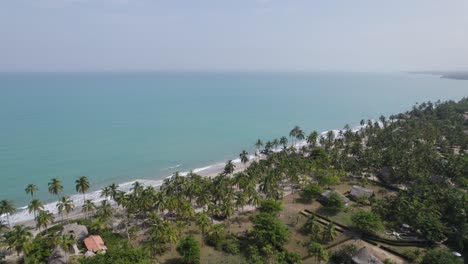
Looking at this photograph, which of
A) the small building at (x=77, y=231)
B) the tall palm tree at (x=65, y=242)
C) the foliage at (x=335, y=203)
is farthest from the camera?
the foliage at (x=335, y=203)

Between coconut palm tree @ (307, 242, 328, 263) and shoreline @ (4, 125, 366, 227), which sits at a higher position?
coconut palm tree @ (307, 242, 328, 263)

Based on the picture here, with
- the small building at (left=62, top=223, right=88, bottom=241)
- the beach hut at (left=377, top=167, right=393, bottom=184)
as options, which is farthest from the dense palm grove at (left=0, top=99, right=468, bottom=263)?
the small building at (left=62, top=223, right=88, bottom=241)

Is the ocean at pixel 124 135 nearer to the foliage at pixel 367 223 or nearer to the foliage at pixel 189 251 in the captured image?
the foliage at pixel 189 251

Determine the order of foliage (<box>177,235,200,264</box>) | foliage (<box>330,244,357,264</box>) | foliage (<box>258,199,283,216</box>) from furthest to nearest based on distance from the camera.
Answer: foliage (<box>258,199,283,216</box>) → foliage (<box>330,244,357,264</box>) → foliage (<box>177,235,200,264</box>)

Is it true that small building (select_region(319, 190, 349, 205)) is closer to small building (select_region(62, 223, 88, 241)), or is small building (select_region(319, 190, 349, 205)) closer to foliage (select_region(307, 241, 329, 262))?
foliage (select_region(307, 241, 329, 262))

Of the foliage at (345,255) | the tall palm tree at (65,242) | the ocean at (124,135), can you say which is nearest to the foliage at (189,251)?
the tall palm tree at (65,242)

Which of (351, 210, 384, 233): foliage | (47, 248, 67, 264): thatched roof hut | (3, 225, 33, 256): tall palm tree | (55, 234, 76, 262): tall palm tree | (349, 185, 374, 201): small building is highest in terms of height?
(3, 225, 33, 256): tall palm tree

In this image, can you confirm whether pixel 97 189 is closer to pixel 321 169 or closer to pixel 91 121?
pixel 321 169
